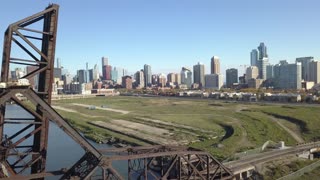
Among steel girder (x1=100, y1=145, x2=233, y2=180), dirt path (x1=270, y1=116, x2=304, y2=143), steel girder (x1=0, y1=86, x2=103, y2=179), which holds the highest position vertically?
steel girder (x1=0, y1=86, x2=103, y2=179)

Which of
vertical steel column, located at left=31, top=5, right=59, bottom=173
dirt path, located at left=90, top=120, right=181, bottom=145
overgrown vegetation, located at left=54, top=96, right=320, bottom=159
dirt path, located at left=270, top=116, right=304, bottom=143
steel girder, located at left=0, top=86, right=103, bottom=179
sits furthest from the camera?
dirt path, located at left=270, top=116, right=304, bottom=143

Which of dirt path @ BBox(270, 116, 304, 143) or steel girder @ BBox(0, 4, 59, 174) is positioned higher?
steel girder @ BBox(0, 4, 59, 174)

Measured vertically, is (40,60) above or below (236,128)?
above

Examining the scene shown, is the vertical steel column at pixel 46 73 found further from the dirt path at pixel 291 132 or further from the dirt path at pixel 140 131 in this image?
the dirt path at pixel 291 132

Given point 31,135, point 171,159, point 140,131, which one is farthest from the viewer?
point 140,131

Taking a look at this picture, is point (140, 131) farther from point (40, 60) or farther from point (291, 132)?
point (40, 60)

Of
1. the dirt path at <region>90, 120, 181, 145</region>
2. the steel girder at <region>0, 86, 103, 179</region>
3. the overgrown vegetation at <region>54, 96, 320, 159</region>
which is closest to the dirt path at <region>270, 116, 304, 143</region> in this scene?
the overgrown vegetation at <region>54, 96, 320, 159</region>

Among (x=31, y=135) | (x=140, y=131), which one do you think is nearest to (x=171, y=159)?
(x=31, y=135)

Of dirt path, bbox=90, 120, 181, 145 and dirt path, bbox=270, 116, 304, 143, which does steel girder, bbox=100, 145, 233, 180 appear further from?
dirt path, bbox=270, 116, 304, 143

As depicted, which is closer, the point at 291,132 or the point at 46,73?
the point at 46,73

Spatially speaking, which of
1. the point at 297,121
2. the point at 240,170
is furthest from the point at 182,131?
the point at 240,170

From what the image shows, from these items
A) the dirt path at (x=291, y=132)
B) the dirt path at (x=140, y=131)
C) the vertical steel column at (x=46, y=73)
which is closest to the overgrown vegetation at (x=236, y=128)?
the dirt path at (x=291, y=132)

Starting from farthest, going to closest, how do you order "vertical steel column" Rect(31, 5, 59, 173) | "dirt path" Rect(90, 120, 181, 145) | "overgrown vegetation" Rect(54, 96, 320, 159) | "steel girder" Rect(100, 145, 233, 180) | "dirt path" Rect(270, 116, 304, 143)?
"dirt path" Rect(270, 116, 304, 143) < "dirt path" Rect(90, 120, 181, 145) < "overgrown vegetation" Rect(54, 96, 320, 159) < "steel girder" Rect(100, 145, 233, 180) < "vertical steel column" Rect(31, 5, 59, 173)
